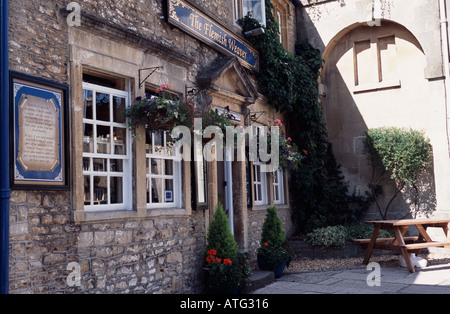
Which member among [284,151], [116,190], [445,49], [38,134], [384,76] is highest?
[445,49]

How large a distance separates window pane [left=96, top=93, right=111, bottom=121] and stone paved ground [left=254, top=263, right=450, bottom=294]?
11.1 ft

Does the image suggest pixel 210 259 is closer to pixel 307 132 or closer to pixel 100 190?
pixel 100 190

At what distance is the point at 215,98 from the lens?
26.6 feet

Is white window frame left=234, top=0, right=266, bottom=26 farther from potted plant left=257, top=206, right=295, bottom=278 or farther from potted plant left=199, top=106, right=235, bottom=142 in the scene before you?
potted plant left=257, top=206, right=295, bottom=278

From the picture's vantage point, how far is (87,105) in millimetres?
5566

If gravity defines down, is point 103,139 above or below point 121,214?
above

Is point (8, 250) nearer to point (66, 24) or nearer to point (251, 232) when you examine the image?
point (66, 24)

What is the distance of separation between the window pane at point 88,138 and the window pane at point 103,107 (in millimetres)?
238

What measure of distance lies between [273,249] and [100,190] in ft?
12.2

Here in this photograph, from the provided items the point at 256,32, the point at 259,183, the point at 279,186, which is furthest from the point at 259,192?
the point at 256,32

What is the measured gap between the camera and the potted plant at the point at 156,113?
227 inches

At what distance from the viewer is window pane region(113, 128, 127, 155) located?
5922mm

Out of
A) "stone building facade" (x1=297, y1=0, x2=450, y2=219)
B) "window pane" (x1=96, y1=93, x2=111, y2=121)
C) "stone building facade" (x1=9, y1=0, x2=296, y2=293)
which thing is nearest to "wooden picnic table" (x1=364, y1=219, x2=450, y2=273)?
"stone building facade" (x1=297, y1=0, x2=450, y2=219)

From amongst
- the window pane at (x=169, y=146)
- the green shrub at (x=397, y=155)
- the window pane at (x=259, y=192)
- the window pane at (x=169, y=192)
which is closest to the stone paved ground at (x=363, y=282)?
the window pane at (x=169, y=192)
